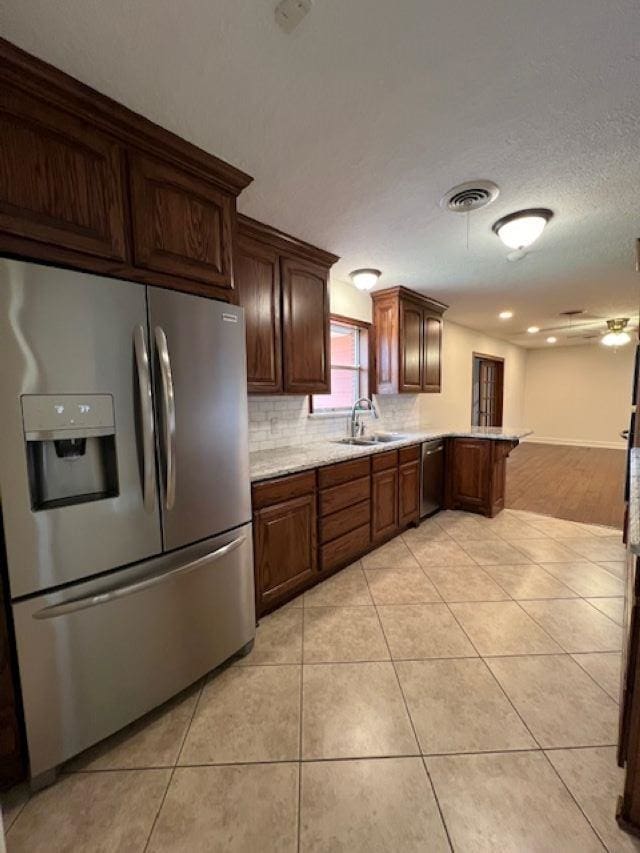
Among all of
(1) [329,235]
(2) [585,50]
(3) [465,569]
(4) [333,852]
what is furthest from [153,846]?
(1) [329,235]

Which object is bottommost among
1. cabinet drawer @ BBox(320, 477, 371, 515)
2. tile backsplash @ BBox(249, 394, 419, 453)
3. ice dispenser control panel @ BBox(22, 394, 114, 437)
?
cabinet drawer @ BBox(320, 477, 371, 515)

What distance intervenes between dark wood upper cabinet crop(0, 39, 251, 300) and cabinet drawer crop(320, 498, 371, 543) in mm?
1635

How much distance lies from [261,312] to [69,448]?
1.41m

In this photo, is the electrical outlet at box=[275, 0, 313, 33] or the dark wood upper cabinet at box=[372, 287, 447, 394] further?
the dark wood upper cabinet at box=[372, 287, 447, 394]

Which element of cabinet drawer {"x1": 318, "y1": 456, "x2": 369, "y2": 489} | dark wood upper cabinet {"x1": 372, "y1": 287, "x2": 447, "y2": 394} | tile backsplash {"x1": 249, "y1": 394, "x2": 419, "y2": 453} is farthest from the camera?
dark wood upper cabinet {"x1": 372, "y1": 287, "x2": 447, "y2": 394}

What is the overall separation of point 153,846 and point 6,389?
1.44 m

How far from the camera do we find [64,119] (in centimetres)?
118

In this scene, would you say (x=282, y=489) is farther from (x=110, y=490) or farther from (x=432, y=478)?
(x=432, y=478)

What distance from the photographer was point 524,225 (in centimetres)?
210

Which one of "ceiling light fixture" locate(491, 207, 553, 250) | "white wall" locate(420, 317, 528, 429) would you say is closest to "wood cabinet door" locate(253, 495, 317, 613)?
"ceiling light fixture" locate(491, 207, 553, 250)

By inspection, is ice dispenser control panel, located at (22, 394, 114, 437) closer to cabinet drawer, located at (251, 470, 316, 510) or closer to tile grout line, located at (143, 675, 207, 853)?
cabinet drawer, located at (251, 470, 316, 510)

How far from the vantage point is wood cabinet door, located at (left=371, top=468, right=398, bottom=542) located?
288 centimetres

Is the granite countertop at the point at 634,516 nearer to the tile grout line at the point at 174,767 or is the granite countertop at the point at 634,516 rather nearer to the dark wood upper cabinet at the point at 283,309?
the tile grout line at the point at 174,767

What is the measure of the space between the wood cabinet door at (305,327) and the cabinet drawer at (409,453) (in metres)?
0.95
